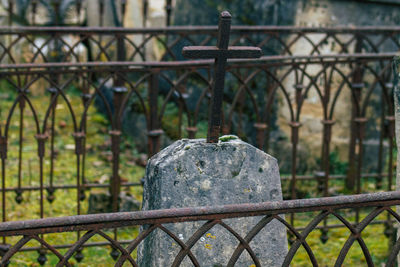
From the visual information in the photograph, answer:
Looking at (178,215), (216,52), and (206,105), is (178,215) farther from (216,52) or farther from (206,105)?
(206,105)

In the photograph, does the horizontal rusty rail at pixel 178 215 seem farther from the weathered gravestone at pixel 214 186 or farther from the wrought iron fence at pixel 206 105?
the wrought iron fence at pixel 206 105

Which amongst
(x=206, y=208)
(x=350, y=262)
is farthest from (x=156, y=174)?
(x=350, y=262)

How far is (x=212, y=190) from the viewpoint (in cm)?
277

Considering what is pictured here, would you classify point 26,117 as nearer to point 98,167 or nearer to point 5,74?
point 98,167

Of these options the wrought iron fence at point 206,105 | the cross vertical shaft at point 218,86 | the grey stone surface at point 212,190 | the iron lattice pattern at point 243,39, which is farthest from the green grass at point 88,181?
the cross vertical shaft at point 218,86

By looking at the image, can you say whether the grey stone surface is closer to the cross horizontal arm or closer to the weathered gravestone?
the weathered gravestone

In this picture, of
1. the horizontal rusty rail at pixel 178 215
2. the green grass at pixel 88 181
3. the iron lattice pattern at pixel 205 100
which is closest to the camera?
the horizontal rusty rail at pixel 178 215

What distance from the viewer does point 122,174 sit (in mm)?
6270

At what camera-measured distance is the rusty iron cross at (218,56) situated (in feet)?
9.20

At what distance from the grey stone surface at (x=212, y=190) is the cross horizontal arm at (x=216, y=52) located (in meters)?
0.37

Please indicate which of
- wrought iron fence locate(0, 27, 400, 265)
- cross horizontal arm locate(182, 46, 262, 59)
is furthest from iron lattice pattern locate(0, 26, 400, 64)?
cross horizontal arm locate(182, 46, 262, 59)

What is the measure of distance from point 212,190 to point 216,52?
583 mm

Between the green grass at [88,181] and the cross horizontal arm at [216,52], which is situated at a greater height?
the cross horizontal arm at [216,52]

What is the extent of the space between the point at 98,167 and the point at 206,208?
4259mm
